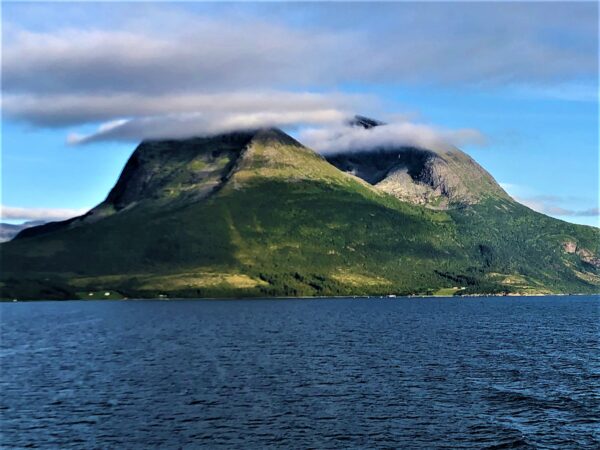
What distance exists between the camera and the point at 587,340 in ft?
636

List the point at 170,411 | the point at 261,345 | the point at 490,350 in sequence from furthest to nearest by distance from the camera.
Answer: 1. the point at 261,345
2. the point at 490,350
3. the point at 170,411

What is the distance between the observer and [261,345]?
19300 centimetres

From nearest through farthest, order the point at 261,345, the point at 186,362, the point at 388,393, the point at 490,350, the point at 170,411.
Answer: the point at 170,411 < the point at 388,393 < the point at 186,362 < the point at 490,350 < the point at 261,345

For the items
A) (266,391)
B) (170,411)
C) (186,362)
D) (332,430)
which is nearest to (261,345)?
(186,362)

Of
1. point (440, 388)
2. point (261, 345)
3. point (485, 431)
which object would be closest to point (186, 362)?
point (261, 345)

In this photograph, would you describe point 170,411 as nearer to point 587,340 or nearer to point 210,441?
point 210,441

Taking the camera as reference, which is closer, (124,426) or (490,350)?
(124,426)

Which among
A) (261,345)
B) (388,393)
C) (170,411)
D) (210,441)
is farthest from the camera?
(261,345)

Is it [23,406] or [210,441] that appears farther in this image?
[23,406]

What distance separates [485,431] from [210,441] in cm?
3453

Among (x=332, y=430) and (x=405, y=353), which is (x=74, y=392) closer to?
(x=332, y=430)

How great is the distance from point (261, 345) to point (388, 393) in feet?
273

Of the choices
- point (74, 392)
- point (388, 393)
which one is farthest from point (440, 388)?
point (74, 392)

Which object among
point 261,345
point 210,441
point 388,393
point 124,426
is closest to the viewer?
point 210,441
